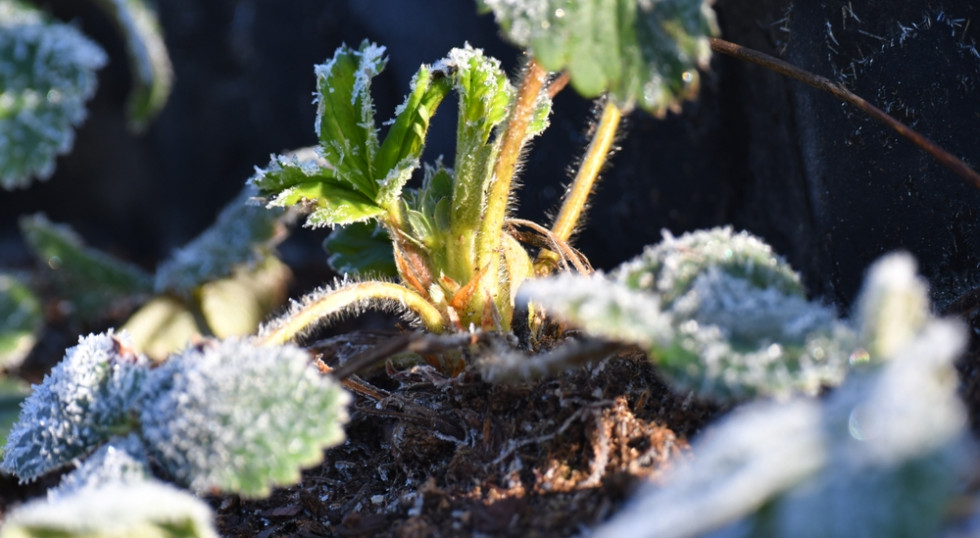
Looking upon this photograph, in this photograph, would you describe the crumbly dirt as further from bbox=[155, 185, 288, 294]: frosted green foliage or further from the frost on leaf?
bbox=[155, 185, 288, 294]: frosted green foliage

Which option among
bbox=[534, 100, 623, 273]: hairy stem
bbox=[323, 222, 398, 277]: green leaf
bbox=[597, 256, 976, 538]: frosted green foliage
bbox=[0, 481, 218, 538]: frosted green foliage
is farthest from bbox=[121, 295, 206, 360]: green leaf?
bbox=[597, 256, 976, 538]: frosted green foliage

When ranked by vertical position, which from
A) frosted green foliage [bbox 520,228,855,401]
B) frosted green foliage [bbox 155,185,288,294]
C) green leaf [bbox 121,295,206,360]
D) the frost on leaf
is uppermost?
frosted green foliage [bbox 155,185,288,294]

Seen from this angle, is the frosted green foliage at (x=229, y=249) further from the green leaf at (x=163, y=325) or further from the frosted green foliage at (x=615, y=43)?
the frosted green foliage at (x=615, y=43)

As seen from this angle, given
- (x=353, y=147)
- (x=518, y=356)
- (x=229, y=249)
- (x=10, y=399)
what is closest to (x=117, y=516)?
(x=518, y=356)

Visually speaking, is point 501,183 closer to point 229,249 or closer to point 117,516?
point 117,516

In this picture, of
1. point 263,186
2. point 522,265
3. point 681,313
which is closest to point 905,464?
point 681,313

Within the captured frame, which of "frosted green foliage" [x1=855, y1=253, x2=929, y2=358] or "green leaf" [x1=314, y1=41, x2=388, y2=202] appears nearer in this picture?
"frosted green foliage" [x1=855, y1=253, x2=929, y2=358]
